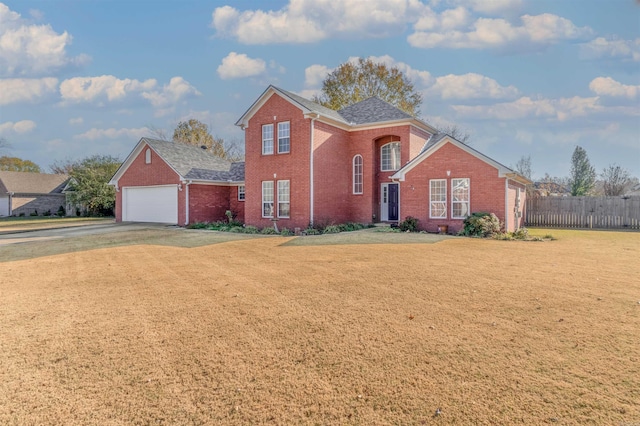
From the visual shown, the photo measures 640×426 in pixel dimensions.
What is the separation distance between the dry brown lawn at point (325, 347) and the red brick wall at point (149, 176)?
15228 mm

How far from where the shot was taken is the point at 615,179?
3253 cm

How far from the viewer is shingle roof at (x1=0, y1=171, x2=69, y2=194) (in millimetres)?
39562

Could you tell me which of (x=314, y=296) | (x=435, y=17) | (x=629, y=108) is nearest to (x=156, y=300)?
(x=314, y=296)

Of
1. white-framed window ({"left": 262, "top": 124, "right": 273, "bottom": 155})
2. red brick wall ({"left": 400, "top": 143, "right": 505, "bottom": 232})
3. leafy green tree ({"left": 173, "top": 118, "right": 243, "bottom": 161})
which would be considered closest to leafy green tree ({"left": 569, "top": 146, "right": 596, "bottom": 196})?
red brick wall ({"left": 400, "top": 143, "right": 505, "bottom": 232})

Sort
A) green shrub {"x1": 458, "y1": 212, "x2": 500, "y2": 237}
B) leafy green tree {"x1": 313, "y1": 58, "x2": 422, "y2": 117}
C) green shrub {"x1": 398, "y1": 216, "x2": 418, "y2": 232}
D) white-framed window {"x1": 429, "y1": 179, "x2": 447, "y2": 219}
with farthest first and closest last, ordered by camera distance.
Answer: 1. leafy green tree {"x1": 313, "y1": 58, "x2": 422, "y2": 117}
2. green shrub {"x1": 398, "y1": 216, "x2": 418, "y2": 232}
3. white-framed window {"x1": 429, "y1": 179, "x2": 447, "y2": 219}
4. green shrub {"x1": 458, "y1": 212, "x2": 500, "y2": 237}

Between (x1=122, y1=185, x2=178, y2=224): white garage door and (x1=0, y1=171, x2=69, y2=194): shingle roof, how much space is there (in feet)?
74.3

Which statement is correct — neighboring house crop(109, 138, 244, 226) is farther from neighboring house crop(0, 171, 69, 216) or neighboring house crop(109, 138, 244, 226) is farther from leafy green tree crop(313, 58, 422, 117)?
neighboring house crop(0, 171, 69, 216)

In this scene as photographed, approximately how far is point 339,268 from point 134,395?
229 inches

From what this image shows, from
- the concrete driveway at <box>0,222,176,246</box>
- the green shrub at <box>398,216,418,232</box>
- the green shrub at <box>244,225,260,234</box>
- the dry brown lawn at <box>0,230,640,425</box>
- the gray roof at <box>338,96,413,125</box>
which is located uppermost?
the gray roof at <box>338,96,413,125</box>

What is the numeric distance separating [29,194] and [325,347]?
48.5m

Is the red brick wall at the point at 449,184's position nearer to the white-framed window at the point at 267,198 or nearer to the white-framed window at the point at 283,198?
the white-framed window at the point at 283,198

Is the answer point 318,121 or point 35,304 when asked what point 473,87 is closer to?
point 318,121

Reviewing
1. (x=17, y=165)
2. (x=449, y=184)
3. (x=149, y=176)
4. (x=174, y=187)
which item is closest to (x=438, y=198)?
(x=449, y=184)

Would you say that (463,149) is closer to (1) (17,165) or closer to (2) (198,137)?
(2) (198,137)
